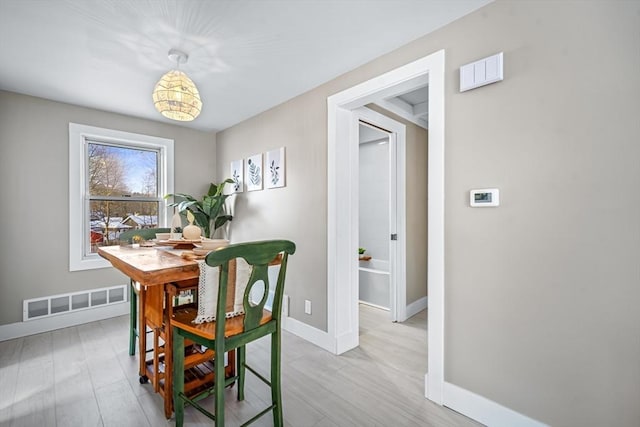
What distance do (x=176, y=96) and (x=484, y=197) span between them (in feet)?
6.92

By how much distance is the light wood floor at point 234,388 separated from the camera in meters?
1.70

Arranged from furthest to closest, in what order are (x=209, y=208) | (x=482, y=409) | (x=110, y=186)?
(x=209, y=208), (x=110, y=186), (x=482, y=409)

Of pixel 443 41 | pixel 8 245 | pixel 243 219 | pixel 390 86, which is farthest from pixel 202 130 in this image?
pixel 443 41

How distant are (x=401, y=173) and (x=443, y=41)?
162 centimetres

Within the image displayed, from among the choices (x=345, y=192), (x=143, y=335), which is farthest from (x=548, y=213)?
(x=143, y=335)

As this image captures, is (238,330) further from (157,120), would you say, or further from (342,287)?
(157,120)

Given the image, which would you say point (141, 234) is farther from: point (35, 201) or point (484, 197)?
point (484, 197)

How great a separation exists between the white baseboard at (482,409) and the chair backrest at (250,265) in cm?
123

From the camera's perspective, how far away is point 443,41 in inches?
73.4

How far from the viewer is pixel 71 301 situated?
10.3 ft

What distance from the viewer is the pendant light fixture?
6.29ft

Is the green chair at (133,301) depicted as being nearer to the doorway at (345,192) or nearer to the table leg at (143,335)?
the table leg at (143,335)

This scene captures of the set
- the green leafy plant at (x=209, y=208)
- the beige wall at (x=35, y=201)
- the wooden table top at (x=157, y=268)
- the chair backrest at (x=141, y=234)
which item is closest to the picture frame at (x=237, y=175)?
the green leafy plant at (x=209, y=208)

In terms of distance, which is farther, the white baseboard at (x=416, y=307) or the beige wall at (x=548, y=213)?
the white baseboard at (x=416, y=307)
